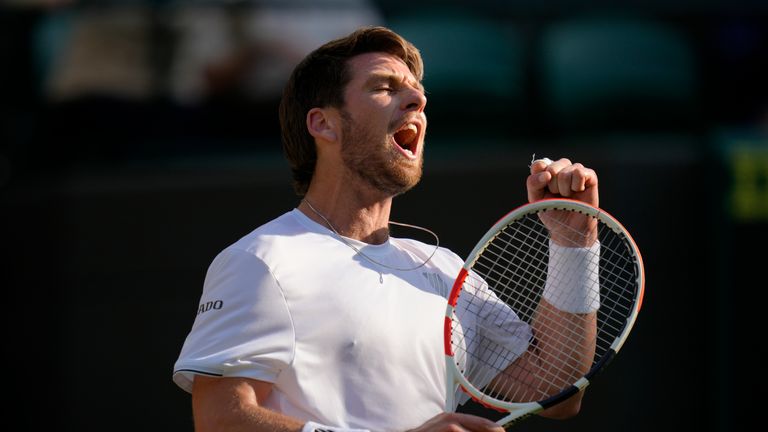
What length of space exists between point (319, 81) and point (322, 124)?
107mm

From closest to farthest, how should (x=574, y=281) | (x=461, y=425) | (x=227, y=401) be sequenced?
(x=461, y=425) < (x=227, y=401) < (x=574, y=281)

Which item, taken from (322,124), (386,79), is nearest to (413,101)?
(386,79)

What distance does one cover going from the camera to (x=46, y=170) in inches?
258

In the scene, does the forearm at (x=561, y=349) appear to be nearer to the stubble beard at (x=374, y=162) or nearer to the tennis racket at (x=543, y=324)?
the tennis racket at (x=543, y=324)

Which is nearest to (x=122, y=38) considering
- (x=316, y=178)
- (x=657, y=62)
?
(x=657, y=62)

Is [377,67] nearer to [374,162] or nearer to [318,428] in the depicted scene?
[374,162]

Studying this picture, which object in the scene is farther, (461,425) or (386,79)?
(386,79)

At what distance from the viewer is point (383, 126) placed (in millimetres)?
3301

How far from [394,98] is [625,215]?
3340mm

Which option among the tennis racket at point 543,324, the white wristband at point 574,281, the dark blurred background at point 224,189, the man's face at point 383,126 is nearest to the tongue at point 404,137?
the man's face at point 383,126

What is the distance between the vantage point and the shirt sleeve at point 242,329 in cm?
295

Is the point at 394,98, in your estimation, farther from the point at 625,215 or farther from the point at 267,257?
the point at 625,215

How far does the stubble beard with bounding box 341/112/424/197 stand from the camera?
3.28 metres

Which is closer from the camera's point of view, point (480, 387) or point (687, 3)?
point (480, 387)
